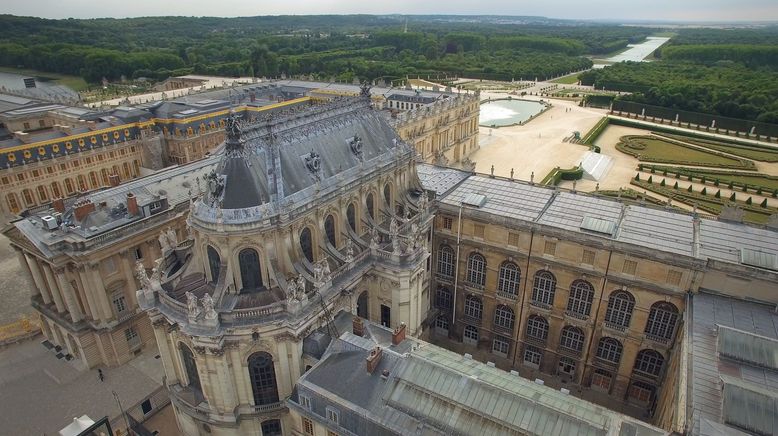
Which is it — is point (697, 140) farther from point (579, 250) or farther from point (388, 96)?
point (579, 250)

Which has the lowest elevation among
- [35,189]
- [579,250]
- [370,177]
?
[35,189]

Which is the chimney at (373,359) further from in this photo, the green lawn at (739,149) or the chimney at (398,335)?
the green lawn at (739,149)

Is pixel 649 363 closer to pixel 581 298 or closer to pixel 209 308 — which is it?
pixel 581 298

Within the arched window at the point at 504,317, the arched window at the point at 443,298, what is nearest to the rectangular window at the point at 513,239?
the arched window at the point at 504,317

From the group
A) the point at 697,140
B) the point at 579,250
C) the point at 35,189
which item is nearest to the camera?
the point at 579,250

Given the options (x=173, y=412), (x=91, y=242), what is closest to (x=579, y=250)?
(x=173, y=412)

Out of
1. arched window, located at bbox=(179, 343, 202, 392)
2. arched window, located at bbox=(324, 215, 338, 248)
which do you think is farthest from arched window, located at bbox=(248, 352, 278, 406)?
arched window, located at bbox=(324, 215, 338, 248)

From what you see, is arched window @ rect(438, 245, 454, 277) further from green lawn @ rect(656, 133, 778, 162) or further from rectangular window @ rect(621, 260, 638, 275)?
green lawn @ rect(656, 133, 778, 162)
